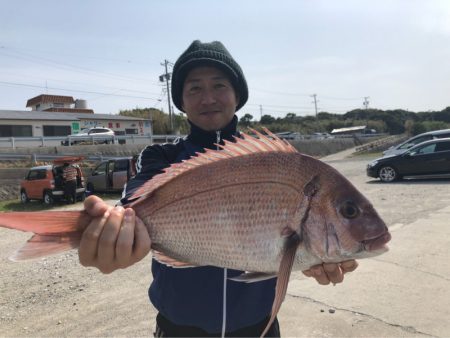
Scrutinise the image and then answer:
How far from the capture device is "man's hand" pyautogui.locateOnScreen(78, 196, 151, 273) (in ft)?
4.72

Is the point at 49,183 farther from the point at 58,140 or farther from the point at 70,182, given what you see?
the point at 58,140

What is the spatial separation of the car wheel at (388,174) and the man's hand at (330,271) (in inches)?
571

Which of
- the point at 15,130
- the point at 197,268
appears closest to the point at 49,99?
the point at 15,130

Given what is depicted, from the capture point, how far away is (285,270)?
1432mm

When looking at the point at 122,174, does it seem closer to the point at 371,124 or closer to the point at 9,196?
the point at 9,196

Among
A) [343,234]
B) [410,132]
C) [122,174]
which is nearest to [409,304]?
[343,234]

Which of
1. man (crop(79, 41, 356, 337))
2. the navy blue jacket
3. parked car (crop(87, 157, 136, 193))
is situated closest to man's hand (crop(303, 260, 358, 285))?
man (crop(79, 41, 356, 337))

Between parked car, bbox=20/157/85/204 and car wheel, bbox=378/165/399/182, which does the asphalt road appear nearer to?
car wheel, bbox=378/165/399/182

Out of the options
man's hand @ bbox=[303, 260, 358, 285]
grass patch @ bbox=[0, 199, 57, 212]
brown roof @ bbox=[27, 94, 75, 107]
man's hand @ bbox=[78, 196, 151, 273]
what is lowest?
grass patch @ bbox=[0, 199, 57, 212]

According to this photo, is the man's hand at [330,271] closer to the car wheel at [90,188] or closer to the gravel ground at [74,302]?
the gravel ground at [74,302]

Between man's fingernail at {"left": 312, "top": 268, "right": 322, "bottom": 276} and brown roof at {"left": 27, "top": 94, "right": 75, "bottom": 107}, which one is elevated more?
brown roof at {"left": 27, "top": 94, "right": 75, "bottom": 107}

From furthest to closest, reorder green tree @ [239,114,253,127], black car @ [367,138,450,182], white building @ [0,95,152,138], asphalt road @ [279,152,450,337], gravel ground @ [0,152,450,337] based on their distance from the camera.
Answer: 1. green tree @ [239,114,253,127]
2. white building @ [0,95,152,138]
3. black car @ [367,138,450,182]
4. gravel ground @ [0,152,450,337]
5. asphalt road @ [279,152,450,337]

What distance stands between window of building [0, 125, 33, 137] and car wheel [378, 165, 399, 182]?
108 ft

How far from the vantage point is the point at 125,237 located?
57.5 inches
